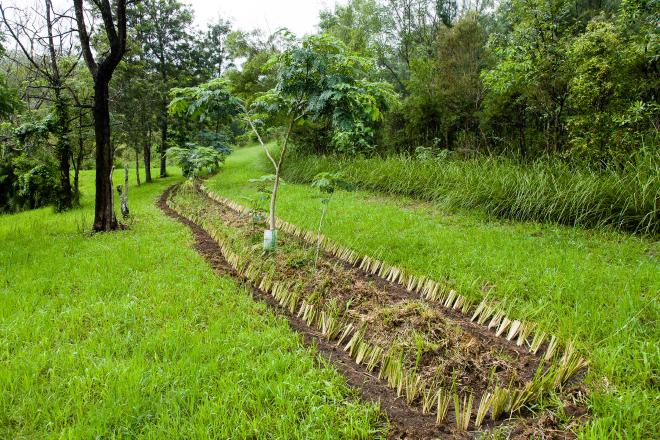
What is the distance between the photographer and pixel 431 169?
8039mm

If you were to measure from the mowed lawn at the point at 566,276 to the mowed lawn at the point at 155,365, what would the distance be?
4.35 ft

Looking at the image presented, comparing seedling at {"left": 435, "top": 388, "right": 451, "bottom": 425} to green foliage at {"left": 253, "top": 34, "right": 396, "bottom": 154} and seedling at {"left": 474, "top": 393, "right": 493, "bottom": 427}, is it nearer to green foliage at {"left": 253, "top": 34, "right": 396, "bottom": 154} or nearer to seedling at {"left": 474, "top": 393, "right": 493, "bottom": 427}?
seedling at {"left": 474, "top": 393, "right": 493, "bottom": 427}

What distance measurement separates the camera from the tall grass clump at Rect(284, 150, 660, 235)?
4.68 m

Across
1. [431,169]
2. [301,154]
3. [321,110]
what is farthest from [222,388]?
[301,154]

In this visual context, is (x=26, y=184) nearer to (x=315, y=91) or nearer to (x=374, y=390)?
(x=315, y=91)

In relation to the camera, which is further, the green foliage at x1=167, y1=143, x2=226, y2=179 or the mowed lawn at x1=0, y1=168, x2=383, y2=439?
the green foliage at x1=167, y1=143, x2=226, y2=179

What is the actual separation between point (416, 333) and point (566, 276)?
1.66m

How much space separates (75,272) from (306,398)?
346 cm

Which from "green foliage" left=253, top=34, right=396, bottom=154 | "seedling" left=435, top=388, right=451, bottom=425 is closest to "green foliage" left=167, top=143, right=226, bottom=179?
"green foliage" left=253, top=34, right=396, bottom=154

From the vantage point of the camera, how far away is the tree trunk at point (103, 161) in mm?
6535

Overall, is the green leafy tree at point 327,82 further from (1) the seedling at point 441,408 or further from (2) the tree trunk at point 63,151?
(2) the tree trunk at point 63,151

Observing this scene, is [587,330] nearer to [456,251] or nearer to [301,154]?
[456,251]

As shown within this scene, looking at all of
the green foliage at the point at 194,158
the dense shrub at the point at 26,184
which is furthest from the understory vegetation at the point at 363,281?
the green foliage at the point at 194,158

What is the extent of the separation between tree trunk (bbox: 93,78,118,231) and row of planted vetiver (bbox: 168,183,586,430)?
133 inches
